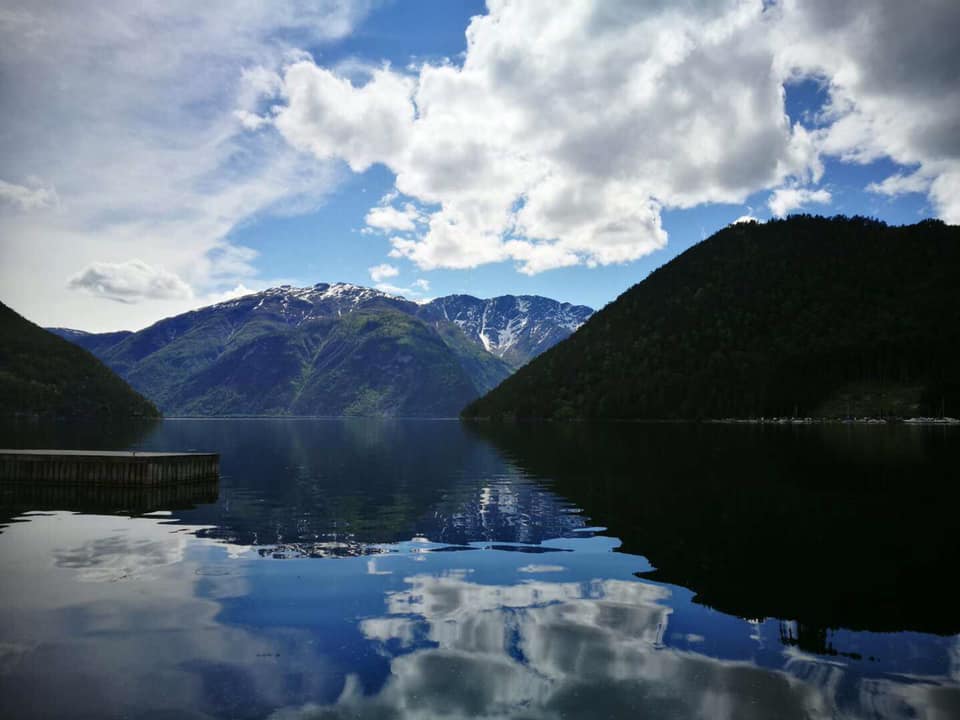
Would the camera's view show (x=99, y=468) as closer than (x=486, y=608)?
No

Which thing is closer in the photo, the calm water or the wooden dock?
the calm water

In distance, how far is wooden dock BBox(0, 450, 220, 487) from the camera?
58.1m

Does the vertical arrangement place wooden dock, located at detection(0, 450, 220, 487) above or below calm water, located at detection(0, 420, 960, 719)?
above

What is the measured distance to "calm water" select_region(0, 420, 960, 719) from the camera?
15.8 metres

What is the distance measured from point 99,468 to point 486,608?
50721 mm

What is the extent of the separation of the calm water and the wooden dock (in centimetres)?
847

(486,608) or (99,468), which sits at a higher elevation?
(99,468)

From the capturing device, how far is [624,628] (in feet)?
68.7

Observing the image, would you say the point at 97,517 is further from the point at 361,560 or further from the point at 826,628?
the point at 826,628

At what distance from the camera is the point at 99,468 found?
59.1 metres

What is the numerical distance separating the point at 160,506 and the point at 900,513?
52352 mm

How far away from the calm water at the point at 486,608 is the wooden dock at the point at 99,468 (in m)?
8.47

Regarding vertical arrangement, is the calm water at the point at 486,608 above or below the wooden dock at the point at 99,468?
below

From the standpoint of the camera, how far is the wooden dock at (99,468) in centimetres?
5806
